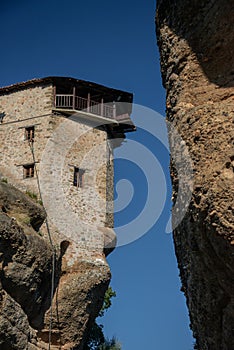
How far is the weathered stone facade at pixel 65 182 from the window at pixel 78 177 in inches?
2.3

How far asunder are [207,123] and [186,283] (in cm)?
158

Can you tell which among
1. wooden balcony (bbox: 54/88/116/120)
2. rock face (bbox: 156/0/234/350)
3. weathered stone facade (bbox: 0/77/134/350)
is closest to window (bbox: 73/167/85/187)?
weathered stone facade (bbox: 0/77/134/350)

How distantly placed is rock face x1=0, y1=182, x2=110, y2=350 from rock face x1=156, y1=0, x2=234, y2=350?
68.7ft

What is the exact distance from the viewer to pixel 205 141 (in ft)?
17.0

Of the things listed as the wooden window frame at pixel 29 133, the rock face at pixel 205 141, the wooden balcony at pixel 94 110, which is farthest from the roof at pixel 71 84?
the rock face at pixel 205 141

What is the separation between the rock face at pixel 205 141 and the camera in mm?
4906

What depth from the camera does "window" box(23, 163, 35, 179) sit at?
33688mm

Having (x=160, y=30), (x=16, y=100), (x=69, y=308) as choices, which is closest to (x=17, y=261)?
(x=69, y=308)

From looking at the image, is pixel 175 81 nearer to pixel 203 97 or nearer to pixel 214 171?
pixel 203 97

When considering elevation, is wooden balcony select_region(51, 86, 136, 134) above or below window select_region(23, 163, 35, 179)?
above

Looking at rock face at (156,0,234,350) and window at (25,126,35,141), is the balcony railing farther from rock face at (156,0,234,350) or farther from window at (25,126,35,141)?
rock face at (156,0,234,350)

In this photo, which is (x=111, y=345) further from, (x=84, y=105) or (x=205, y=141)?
(x=205, y=141)

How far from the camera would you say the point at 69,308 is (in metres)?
A: 30.1

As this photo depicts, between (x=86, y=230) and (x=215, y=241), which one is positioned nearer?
(x=215, y=241)
